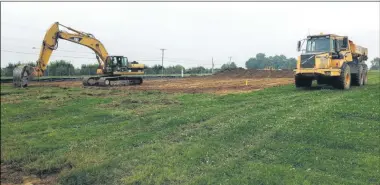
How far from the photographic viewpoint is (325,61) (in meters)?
18.7

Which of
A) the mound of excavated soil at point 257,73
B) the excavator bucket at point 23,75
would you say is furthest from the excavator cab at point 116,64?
the mound of excavated soil at point 257,73

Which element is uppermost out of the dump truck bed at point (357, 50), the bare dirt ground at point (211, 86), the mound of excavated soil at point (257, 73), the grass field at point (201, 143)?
the dump truck bed at point (357, 50)

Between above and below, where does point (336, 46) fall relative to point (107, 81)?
above

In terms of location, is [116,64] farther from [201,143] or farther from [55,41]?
[201,143]

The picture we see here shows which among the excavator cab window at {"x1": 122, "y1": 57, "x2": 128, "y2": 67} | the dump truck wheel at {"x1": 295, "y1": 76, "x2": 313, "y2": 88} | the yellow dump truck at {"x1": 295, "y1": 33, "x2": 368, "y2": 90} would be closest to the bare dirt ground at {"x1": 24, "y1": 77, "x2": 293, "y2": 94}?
the excavator cab window at {"x1": 122, "y1": 57, "x2": 128, "y2": 67}

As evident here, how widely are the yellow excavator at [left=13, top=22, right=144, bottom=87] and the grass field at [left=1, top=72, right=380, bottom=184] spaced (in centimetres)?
1262

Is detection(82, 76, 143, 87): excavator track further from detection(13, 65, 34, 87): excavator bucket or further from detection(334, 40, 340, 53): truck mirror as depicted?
detection(334, 40, 340, 53): truck mirror

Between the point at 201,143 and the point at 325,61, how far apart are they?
1162cm

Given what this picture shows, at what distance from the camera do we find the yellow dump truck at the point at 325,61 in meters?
18.6

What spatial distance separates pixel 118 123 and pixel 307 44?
1206 centimetres

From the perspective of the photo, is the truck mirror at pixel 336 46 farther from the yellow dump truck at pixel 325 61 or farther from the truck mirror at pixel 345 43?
the truck mirror at pixel 345 43

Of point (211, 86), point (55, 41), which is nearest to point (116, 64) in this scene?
point (55, 41)

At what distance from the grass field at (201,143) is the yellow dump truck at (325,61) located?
12.9ft

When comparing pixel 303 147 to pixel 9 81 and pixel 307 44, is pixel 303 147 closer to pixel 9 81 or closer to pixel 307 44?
pixel 307 44
